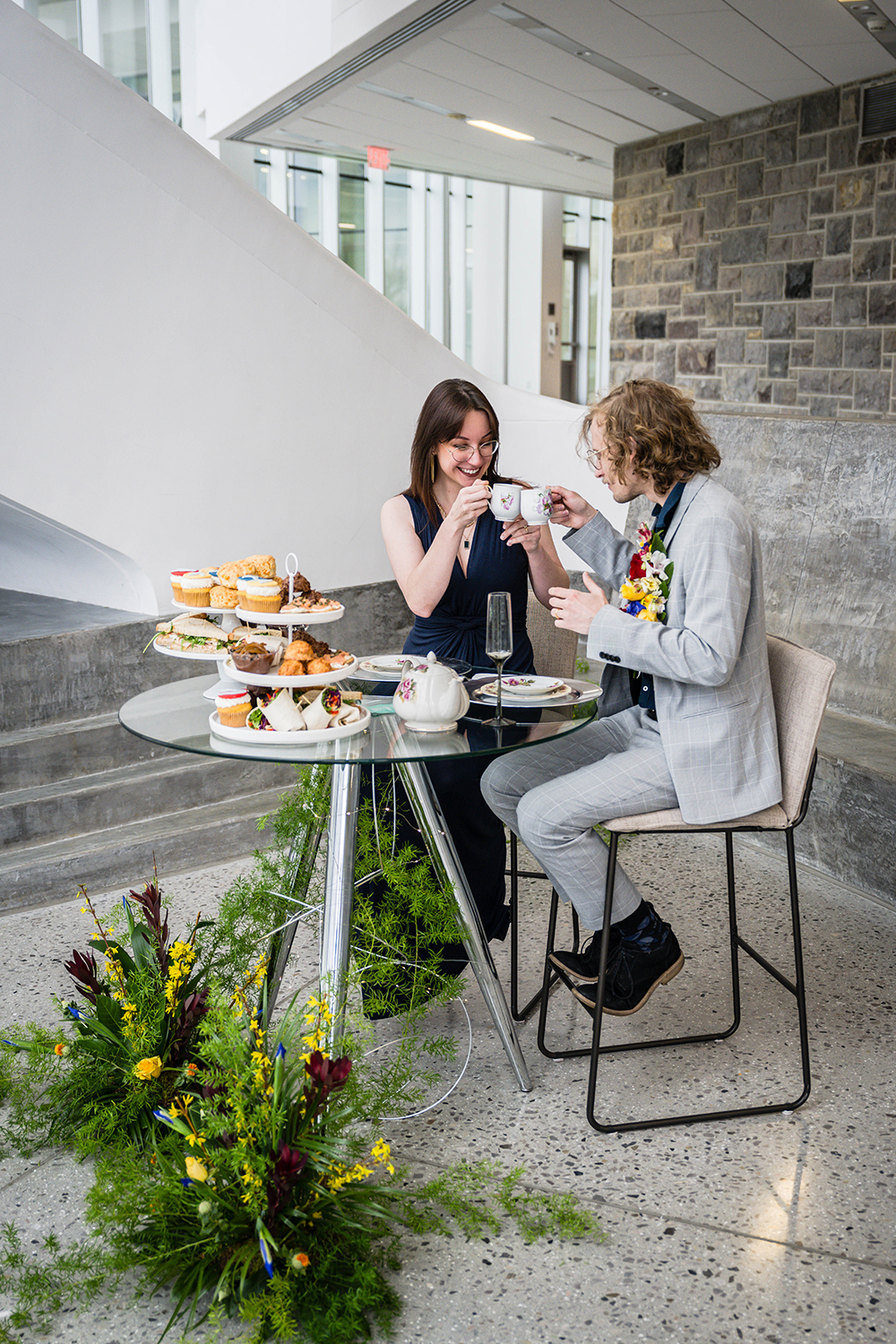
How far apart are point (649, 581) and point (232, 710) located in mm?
859

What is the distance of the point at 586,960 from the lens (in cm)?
236

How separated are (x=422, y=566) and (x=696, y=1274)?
165cm

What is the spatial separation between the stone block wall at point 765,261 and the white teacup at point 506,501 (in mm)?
3537

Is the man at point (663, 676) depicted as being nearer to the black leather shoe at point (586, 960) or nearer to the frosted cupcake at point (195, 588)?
the black leather shoe at point (586, 960)

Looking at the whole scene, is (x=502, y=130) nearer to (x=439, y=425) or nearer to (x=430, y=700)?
(x=439, y=425)

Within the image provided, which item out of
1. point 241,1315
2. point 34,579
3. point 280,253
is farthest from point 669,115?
point 241,1315

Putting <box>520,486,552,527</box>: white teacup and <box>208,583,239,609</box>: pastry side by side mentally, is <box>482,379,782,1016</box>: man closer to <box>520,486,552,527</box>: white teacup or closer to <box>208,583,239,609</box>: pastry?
<box>520,486,552,527</box>: white teacup

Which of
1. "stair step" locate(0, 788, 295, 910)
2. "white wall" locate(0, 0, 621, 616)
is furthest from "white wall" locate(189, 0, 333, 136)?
"stair step" locate(0, 788, 295, 910)

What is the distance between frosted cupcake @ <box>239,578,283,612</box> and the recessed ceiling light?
5.35 metres

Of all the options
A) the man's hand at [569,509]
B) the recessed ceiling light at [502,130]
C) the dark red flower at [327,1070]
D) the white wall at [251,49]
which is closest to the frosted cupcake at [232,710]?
the dark red flower at [327,1070]

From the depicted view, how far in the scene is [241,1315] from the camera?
1.72 meters

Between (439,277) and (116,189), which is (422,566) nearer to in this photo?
(116,189)

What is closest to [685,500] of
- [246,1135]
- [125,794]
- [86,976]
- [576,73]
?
[246,1135]

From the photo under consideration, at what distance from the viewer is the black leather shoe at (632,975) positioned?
7.54 feet
